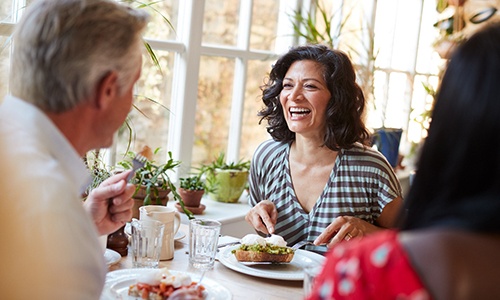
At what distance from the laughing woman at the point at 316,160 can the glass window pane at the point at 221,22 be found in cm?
97

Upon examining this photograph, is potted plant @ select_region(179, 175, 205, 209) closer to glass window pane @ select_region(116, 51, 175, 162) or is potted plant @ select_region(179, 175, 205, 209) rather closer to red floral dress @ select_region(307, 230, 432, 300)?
glass window pane @ select_region(116, 51, 175, 162)

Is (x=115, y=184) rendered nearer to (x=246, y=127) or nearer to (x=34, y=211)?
(x=34, y=211)

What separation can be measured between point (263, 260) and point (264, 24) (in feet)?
7.63

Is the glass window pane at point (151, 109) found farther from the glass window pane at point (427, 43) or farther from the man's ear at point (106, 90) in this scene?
the glass window pane at point (427, 43)

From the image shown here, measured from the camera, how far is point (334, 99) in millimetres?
2730

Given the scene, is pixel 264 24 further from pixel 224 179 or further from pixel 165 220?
pixel 165 220

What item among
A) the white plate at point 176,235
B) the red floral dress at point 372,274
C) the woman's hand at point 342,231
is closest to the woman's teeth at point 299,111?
the woman's hand at point 342,231

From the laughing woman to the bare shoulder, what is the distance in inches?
60.9

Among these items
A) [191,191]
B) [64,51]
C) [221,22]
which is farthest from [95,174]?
[221,22]

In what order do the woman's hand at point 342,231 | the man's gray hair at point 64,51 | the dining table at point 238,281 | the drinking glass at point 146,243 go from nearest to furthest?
the man's gray hair at point 64,51, the dining table at point 238,281, the drinking glass at point 146,243, the woman's hand at point 342,231

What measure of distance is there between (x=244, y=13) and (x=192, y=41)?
483 millimetres

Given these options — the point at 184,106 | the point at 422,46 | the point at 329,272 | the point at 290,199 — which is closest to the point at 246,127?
the point at 184,106

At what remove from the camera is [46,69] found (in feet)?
4.27

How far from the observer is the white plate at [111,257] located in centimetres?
198
